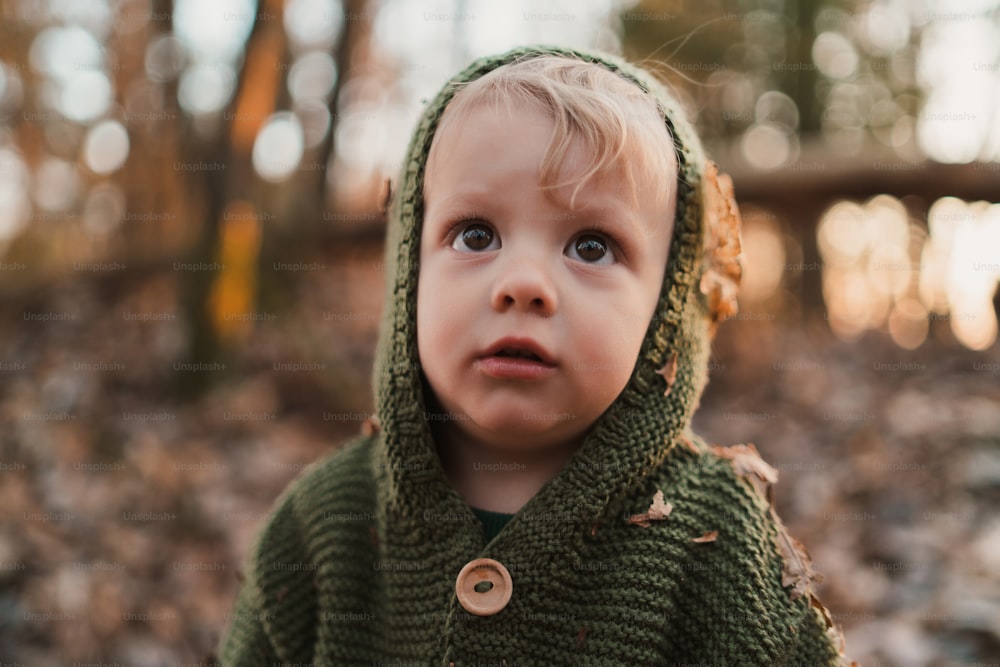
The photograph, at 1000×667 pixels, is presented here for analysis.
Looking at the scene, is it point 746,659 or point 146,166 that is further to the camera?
point 146,166

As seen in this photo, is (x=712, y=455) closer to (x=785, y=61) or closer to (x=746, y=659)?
(x=746, y=659)

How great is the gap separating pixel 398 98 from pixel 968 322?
8.59 m

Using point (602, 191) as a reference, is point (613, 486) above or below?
below

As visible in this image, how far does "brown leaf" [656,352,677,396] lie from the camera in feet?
5.20

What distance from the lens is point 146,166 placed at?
1150 cm

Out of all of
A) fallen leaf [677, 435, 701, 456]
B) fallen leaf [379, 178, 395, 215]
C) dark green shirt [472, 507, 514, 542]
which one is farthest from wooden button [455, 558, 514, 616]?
fallen leaf [379, 178, 395, 215]

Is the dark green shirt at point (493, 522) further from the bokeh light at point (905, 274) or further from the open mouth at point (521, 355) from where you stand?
the bokeh light at point (905, 274)

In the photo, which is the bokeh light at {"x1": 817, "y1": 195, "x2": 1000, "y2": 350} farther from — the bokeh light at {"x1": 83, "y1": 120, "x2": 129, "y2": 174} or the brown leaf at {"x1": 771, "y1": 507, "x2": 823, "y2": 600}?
the bokeh light at {"x1": 83, "y1": 120, "x2": 129, "y2": 174}

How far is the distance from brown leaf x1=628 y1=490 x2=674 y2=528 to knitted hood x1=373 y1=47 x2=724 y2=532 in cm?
7

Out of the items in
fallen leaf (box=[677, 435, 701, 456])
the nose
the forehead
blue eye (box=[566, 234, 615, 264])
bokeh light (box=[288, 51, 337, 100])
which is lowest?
fallen leaf (box=[677, 435, 701, 456])

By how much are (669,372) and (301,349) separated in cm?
419

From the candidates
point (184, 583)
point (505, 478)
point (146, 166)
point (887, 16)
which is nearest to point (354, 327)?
point (184, 583)

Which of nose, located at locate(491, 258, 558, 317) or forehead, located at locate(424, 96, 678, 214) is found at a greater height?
forehead, located at locate(424, 96, 678, 214)

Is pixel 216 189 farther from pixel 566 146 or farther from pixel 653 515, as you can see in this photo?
pixel 653 515
